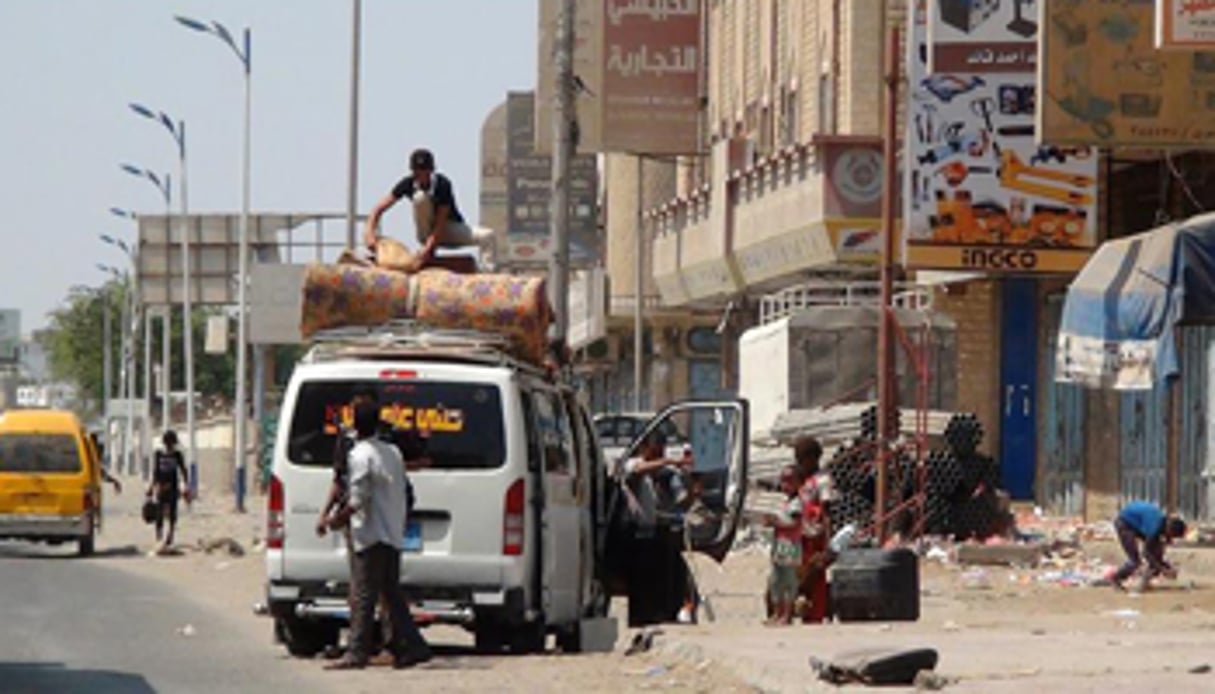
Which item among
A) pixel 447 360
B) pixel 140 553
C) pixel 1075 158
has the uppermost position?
pixel 1075 158

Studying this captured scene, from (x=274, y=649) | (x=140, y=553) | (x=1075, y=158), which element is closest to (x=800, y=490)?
(x=274, y=649)

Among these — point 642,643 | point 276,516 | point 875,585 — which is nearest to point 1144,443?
point 875,585

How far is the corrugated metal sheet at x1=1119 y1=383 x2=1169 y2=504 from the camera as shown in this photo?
121ft

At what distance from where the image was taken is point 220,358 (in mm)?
169625

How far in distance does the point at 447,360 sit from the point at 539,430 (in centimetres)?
75

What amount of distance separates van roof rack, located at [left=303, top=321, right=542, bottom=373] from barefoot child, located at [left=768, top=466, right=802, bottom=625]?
80.7 inches

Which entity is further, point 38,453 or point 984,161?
point 38,453

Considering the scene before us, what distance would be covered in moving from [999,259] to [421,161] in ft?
61.4

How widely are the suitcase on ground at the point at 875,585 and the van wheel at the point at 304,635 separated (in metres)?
3.40

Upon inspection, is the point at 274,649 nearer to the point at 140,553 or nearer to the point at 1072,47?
the point at 1072,47

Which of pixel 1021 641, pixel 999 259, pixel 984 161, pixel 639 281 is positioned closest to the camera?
pixel 1021 641

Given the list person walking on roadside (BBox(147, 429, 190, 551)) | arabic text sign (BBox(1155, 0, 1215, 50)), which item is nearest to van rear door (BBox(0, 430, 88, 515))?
person walking on roadside (BBox(147, 429, 190, 551))

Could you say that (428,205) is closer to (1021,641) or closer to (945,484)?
(1021,641)

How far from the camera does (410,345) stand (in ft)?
64.4
